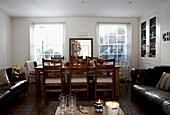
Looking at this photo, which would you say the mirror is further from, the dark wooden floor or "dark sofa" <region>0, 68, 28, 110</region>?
"dark sofa" <region>0, 68, 28, 110</region>

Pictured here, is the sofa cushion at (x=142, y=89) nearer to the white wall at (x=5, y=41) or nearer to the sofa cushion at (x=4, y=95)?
the sofa cushion at (x=4, y=95)

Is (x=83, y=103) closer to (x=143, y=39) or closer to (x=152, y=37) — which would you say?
(x=152, y=37)

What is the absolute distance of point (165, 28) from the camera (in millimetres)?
4285

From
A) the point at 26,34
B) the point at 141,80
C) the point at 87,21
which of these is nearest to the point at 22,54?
→ the point at 26,34

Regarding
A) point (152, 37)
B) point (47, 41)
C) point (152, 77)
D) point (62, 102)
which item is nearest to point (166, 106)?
point (152, 77)

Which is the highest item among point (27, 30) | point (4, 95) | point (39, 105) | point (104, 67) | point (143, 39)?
point (27, 30)

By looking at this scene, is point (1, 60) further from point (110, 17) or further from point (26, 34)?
point (110, 17)

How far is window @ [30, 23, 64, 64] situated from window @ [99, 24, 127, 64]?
1.76m

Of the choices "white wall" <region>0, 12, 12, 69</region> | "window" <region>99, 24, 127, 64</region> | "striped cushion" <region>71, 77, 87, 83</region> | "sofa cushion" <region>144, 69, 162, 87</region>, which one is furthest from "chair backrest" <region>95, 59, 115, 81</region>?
"white wall" <region>0, 12, 12, 69</region>

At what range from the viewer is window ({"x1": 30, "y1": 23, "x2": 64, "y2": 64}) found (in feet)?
20.9

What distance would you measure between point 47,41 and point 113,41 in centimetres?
288

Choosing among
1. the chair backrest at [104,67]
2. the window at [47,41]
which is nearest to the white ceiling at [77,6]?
the window at [47,41]

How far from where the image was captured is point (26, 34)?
6156mm

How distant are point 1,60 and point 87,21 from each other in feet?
11.7
